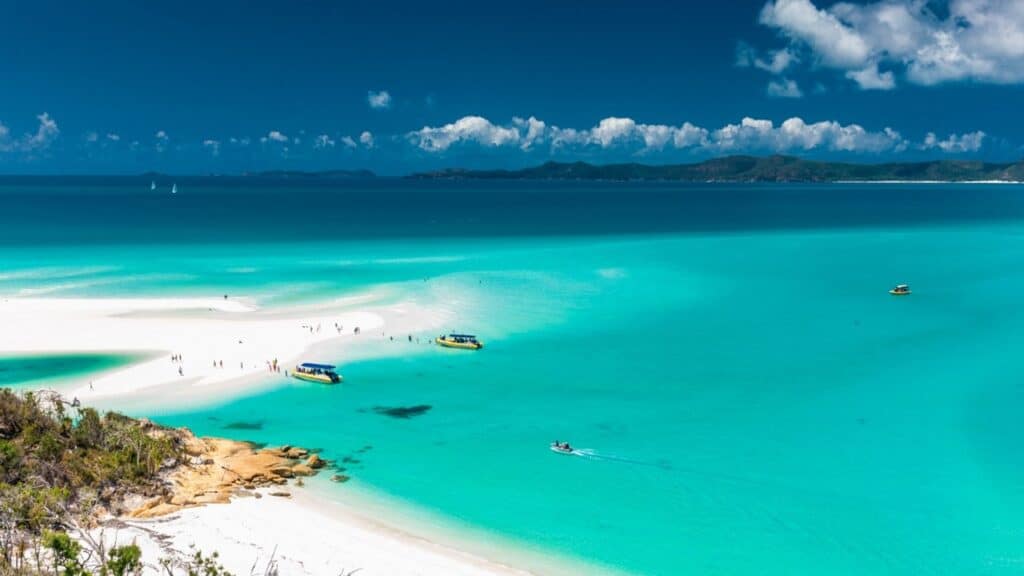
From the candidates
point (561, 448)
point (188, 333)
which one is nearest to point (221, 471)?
Answer: point (561, 448)

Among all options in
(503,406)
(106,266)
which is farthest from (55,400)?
(106,266)

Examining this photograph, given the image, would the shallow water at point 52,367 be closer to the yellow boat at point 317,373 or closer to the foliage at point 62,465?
the yellow boat at point 317,373

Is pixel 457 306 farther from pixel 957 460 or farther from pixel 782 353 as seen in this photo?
pixel 957 460

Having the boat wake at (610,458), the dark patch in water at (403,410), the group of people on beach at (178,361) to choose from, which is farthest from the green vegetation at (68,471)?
the boat wake at (610,458)

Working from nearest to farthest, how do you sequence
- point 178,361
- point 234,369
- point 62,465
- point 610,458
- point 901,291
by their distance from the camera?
point 62,465
point 610,458
point 234,369
point 178,361
point 901,291

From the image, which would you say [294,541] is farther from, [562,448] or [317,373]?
[317,373]

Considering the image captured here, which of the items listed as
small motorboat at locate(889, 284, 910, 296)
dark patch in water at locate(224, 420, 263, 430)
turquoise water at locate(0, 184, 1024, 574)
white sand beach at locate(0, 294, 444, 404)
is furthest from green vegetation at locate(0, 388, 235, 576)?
small motorboat at locate(889, 284, 910, 296)
